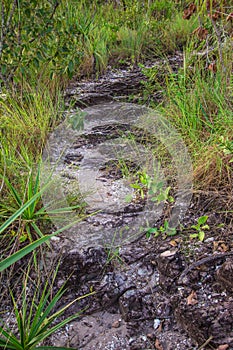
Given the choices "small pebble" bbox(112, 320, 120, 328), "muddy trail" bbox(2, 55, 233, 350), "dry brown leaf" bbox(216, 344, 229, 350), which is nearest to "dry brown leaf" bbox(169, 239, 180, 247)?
"muddy trail" bbox(2, 55, 233, 350)

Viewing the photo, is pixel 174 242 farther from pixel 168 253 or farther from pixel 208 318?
pixel 208 318

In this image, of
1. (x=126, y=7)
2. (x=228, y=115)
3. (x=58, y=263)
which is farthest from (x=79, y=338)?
(x=126, y=7)

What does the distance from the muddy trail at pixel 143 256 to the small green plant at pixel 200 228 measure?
2cm

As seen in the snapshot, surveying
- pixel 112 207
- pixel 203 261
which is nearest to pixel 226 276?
pixel 203 261

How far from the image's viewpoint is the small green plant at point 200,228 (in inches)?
76.0

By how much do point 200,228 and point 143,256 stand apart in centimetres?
33

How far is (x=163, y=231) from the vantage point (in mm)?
2082

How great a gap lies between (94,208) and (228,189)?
78cm

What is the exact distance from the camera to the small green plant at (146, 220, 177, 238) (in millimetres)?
2042

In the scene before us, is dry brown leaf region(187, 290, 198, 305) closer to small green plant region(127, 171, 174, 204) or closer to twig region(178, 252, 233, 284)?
twig region(178, 252, 233, 284)

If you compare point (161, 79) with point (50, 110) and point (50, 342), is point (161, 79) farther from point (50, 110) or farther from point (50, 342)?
point (50, 342)

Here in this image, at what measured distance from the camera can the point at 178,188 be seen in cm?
225

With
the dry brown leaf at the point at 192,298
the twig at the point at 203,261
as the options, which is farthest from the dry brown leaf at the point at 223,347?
the twig at the point at 203,261

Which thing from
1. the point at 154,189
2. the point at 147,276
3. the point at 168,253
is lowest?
the point at 147,276
